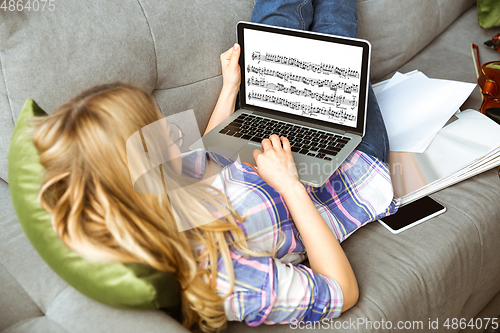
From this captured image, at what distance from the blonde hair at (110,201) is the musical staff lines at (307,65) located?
1.60 feet

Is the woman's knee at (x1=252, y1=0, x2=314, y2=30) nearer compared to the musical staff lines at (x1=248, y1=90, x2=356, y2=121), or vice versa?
the musical staff lines at (x1=248, y1=90, x2=356, y2=121)

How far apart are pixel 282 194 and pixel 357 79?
14.5 inches

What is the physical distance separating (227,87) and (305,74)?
24 cm

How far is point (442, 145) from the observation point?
1154 millimetres

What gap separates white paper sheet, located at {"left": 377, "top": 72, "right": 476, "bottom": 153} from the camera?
47.4 inches

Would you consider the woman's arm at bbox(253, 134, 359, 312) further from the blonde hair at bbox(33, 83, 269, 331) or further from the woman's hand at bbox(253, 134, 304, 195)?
the blonde hair at bbox(33, 83, 269, 331)

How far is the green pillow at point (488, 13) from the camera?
1.69 m

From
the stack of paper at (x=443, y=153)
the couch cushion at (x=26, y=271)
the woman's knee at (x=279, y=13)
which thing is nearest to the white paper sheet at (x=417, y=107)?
the stack of paper at (x=443, y=153)

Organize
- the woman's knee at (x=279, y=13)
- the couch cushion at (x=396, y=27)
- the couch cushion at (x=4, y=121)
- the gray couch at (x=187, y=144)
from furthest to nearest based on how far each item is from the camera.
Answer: the couch cushion at (x=396, y=27), the woman's knee at (x=279, y=13), the couch cushion at (x=4, y=121), the gray couch at (x=187, y=144)

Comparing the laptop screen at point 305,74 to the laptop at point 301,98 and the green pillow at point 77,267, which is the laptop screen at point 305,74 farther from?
the green pillow at point 77,267

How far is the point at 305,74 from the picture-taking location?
1.04 m

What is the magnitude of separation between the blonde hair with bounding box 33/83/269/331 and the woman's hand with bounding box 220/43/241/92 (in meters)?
0.49

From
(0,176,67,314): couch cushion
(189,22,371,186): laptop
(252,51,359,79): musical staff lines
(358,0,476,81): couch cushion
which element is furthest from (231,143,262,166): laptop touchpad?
(358,0,476,81): couch cushion

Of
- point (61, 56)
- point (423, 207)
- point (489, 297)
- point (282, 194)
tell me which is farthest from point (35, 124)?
point (489, 297)
